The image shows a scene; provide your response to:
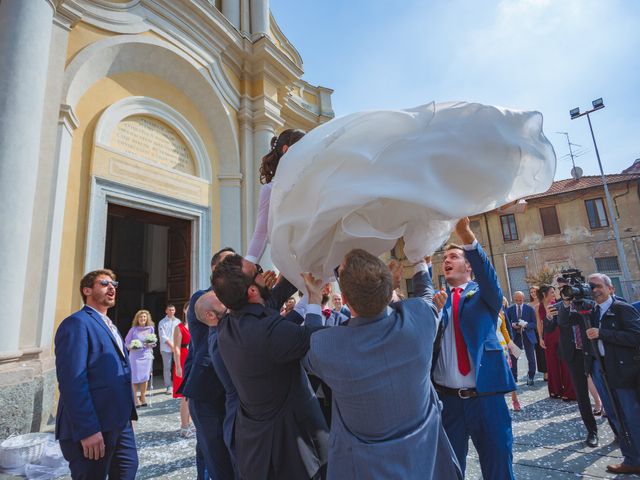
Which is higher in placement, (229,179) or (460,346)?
(229,179)

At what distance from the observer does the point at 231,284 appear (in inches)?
79.6

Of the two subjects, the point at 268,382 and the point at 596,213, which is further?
the point at 596,213

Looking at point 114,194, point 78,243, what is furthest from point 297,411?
point 114,194

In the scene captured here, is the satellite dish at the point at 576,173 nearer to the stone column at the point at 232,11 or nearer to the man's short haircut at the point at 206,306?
the stone column at the point at 232,11

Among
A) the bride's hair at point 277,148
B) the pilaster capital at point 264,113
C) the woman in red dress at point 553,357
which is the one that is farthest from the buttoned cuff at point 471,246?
the pilaster capital at point 264,113

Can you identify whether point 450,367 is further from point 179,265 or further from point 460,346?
point 179,265

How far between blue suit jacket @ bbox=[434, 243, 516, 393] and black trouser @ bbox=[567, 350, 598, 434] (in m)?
2.65

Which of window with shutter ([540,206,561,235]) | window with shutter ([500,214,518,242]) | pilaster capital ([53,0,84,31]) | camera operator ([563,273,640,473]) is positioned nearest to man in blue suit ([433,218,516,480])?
camera operator ([563,273,640,473])

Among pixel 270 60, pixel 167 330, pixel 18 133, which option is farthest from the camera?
pixel 270 60

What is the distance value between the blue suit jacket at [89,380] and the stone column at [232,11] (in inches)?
374

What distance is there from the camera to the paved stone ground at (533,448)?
344cm

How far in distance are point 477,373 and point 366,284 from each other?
1.34 meters

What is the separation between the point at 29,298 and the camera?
4.85m

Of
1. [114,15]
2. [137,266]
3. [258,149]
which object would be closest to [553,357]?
[258,149]
